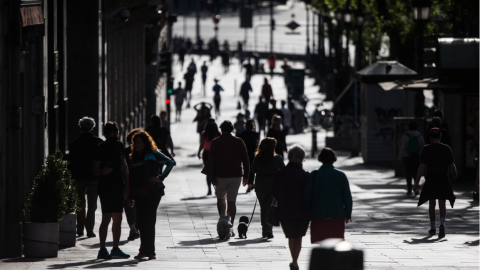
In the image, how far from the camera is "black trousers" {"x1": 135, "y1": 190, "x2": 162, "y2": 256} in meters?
10.5

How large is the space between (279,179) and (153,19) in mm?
20106

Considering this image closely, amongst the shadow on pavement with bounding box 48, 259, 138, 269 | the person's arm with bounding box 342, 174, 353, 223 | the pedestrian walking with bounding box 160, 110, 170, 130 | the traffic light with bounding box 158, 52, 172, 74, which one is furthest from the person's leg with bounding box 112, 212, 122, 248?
the traffic light with bounding box 158, 52, 172, 74

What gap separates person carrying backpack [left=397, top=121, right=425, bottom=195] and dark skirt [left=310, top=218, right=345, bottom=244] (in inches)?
333

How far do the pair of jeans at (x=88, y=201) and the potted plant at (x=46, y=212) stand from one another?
185 centimetres

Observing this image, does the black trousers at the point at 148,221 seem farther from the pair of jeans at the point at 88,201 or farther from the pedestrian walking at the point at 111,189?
the pair of jeans at the point at 88,201

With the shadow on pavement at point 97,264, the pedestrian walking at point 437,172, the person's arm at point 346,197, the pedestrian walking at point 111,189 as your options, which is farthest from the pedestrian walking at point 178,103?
the person's arm at point 346,197

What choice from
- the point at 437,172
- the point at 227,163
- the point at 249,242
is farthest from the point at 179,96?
the point at 249,242

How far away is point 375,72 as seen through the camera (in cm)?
2486

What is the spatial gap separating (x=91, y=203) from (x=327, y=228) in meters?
4.23

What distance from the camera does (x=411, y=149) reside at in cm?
1772

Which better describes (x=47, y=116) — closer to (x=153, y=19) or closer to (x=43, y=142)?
(x=43, y=142)

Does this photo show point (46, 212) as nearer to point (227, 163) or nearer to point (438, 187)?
point (227, 163)

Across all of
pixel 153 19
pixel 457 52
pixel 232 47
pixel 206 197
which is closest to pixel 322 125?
pixel 153 19

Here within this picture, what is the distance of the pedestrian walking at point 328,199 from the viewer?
9367mm
